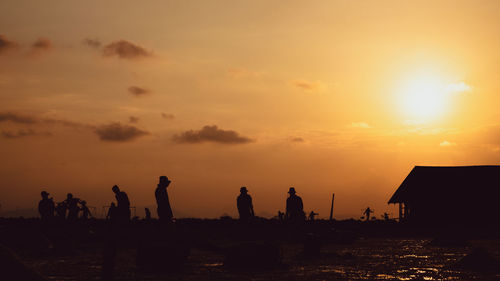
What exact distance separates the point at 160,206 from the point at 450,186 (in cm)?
4018

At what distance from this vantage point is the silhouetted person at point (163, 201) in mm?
18094

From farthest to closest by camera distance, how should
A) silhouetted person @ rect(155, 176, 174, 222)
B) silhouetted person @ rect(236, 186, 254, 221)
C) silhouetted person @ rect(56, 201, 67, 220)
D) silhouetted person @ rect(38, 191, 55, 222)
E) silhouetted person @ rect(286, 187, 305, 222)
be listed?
1. silhouetted person @ rect(56, 201, 67, 220)
2. silhouetted person @ rect(38, 191, 55, 222)
3. silhouetted person @ rect(286, 187, 305, 222)
4. silhouetted person @ rect(236, 186, 254, 221)
5. silhouetted person @ rect(155, 176, 174, 222)

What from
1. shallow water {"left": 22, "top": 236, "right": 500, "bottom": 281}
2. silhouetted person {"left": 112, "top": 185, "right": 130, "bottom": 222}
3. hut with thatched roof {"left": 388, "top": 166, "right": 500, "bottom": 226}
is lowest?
shallow water {"left": 22, "top": 236, "right": 500, "bottom": 281}

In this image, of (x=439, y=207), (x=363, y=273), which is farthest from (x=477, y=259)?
(x=439, y=207)

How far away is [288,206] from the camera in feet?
81.4

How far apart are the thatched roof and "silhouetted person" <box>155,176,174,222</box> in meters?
38.9

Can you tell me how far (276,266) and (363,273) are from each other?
2.30 meters

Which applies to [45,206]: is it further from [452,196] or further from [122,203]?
[452,196]

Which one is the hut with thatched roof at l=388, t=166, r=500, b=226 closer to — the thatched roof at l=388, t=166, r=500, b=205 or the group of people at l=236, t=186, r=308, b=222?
the thatched roof at l=388, t=166, r=500, b=205

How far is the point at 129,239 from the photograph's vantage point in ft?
92.0

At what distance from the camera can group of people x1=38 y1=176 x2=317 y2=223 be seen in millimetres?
18125

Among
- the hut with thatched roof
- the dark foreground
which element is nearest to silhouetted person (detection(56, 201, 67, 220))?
the dark foreground

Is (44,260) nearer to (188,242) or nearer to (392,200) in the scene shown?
(188,242)

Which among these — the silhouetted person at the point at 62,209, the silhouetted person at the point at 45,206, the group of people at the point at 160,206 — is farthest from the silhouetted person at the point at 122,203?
the silhouetted person at the point at 62,209
